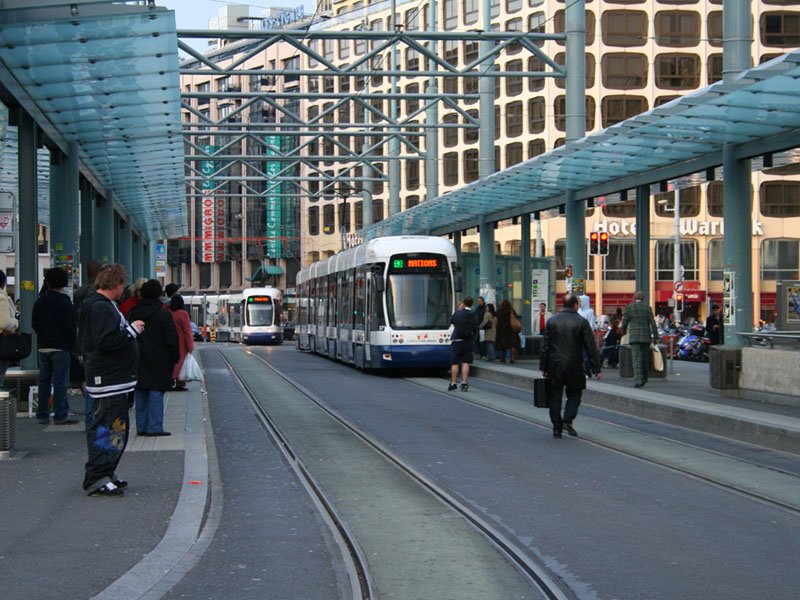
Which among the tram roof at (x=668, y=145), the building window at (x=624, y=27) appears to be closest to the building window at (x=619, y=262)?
the building window at (x=624, y=27)

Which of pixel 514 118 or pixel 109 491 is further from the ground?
pixel 514 118

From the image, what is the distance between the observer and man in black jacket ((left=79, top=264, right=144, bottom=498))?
10.1m

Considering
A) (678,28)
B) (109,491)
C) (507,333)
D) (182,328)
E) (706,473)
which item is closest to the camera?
(109,491)

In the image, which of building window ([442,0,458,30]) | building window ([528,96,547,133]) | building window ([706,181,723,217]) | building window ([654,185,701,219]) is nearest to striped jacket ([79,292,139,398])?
building window ([654,185,701,219])

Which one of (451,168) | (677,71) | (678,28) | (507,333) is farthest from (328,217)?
(507,333)

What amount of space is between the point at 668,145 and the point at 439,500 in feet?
37.3

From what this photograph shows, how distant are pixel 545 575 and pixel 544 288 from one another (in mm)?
28714

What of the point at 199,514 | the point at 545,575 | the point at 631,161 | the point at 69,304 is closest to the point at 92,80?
the point at 69,304

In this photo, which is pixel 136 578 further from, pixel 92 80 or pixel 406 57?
pixel 406 57

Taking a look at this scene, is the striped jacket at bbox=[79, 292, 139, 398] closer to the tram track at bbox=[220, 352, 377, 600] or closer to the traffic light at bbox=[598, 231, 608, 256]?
the tram track at bbox=[220, 352, 377, 600]

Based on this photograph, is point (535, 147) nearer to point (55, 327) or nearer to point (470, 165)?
point (470, 165)

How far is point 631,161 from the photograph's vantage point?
2262 centimetres

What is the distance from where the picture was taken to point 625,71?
248ft

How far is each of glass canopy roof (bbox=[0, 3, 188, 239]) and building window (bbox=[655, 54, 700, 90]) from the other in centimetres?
5103
